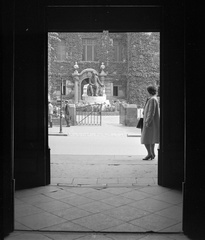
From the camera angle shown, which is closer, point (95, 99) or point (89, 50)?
point (95, 99)

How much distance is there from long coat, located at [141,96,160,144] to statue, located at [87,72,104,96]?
24756 millimetres

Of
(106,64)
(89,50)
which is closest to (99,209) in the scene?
(106,64)

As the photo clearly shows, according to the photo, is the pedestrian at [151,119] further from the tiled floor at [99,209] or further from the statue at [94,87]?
the statue at [94,87]

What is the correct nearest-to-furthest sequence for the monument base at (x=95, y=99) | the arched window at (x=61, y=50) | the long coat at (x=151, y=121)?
the long coat at (x=151, y=121) → the monument base at (x=95, y=99) → the arched window at (x=61, y=50)

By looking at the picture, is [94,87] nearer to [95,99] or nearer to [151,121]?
[95,99]

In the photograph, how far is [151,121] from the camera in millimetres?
7754

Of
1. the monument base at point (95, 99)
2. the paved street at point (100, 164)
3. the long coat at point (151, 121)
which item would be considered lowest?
the paved street at point (100, 164)

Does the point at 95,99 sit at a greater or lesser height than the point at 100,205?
greater

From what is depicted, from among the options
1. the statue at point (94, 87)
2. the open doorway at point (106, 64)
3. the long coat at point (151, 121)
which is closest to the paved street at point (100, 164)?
the long coat at point (151, 121)

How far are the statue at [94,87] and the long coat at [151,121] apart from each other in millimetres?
24756

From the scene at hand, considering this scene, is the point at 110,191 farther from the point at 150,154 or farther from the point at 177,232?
the point at 150,154

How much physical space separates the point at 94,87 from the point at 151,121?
82.4 feet

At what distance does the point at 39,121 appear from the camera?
235 inches

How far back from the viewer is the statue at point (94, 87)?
32562 millimetres
